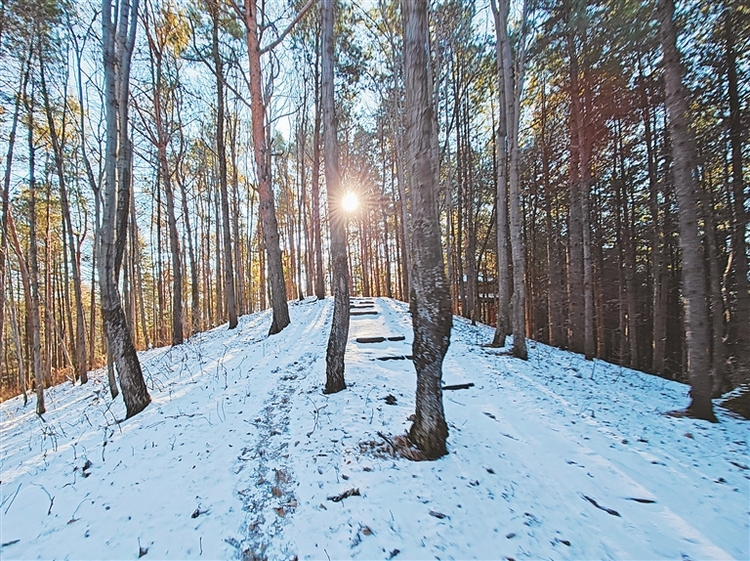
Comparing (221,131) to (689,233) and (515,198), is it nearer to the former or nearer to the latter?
(515,198)

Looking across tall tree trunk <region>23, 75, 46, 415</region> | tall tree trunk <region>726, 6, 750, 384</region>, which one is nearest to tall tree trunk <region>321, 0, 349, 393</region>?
tall tree trunk <region>726, 6, 750, 384</region>

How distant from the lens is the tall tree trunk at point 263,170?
7.18m

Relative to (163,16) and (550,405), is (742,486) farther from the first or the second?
(163,16)

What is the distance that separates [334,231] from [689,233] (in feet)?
15.7

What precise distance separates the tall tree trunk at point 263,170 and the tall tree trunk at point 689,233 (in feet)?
24.3

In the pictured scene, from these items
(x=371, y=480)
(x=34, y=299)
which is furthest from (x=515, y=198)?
(x=34, y=299)

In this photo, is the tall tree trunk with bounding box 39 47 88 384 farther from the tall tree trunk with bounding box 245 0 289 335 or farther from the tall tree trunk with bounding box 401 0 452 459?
the tall tree trunk with bounding box 401 0 452 459

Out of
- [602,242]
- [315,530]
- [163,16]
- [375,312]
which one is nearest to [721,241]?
[602,242]

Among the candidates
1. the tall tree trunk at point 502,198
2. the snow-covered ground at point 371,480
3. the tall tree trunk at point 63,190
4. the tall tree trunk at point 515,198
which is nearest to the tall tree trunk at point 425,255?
the snow-covered ground at point 371,480

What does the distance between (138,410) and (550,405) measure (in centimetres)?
574

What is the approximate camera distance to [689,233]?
13.6 feet

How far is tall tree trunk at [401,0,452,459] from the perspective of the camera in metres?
2.83

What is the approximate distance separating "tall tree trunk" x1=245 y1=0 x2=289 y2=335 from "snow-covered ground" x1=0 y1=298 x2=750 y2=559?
3.70 metres

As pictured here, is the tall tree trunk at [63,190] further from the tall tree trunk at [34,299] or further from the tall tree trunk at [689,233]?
the tall tree trunk at [689,233]
